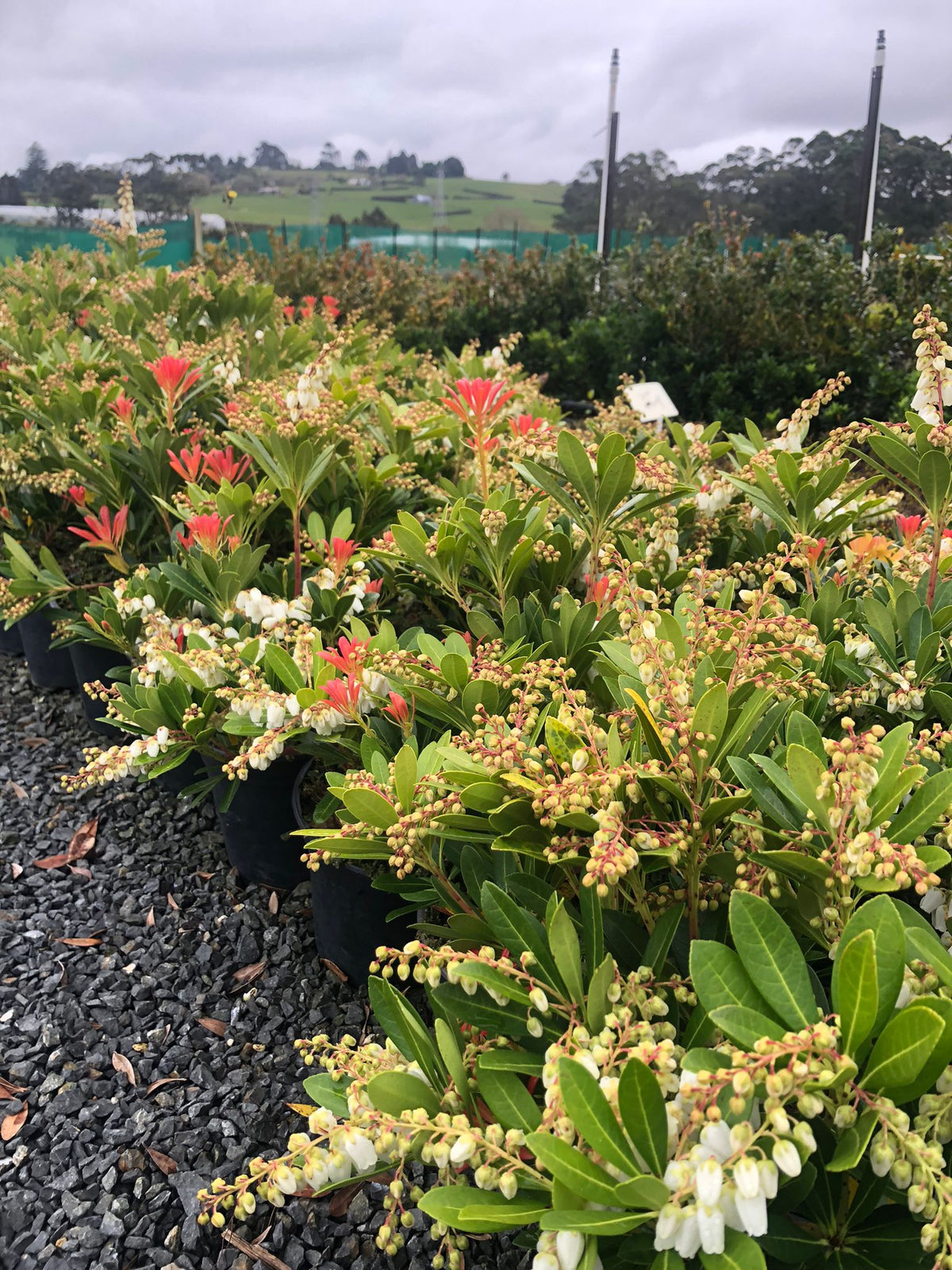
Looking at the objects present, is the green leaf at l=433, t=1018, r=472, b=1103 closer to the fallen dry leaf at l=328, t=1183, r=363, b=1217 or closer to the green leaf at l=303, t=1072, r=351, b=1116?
the green leaf at l=303, t=1072, r=351, b=1116

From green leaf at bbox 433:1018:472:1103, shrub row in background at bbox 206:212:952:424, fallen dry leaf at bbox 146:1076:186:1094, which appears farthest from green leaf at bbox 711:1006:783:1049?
shrub row in background at bbox 206:212:952:424

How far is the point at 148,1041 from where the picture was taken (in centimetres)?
204

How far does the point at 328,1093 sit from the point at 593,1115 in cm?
47

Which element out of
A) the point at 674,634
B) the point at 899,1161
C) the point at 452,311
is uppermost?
the point at 452,311

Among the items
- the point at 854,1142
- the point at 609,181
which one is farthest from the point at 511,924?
the point at 609,181

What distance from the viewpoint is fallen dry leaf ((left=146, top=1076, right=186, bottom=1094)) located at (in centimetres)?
192

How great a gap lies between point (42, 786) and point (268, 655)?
179 centimetres

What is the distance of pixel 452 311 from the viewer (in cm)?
926

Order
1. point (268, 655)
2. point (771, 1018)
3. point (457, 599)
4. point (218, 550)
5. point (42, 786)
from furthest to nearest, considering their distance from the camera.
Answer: point (42, 786) < point (218, 550) < point (457, 599) < point (268, 655) < point (771, 1018)

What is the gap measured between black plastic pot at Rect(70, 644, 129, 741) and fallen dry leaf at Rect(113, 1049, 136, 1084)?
4.76 feet

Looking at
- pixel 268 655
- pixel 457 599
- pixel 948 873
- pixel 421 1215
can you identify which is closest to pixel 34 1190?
pixel 421 1215

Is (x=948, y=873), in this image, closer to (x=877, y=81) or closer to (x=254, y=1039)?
(x=254, y=1039)

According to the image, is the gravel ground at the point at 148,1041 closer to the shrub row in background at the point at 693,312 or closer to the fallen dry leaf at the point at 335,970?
the fallen dry leaf at the point at 335,970

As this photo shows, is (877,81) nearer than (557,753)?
No
